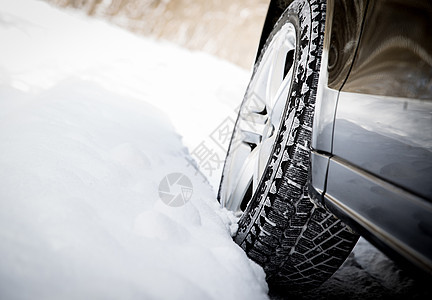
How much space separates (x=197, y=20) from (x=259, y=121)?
2413mm

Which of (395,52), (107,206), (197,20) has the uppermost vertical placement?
(197,20)

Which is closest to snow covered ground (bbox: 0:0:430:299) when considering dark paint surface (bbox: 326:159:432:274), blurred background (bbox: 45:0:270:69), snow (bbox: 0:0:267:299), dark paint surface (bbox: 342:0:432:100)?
snow (bbox: 0:0:267:299)

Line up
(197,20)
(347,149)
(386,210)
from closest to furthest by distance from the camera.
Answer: (386,210) → (347,149) → (197,20)

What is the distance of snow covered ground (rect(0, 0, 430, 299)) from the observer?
1.89 feet

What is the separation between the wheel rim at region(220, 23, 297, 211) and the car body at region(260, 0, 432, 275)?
0.82ft

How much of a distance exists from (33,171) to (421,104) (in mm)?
994

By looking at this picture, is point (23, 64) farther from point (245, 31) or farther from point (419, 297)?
point (419, 297)

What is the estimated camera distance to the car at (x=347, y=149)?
421 mm

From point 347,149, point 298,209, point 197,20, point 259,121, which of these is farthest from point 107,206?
point 197,20

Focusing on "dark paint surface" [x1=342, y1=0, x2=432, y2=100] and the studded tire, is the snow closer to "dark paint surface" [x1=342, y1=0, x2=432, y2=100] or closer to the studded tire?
the studded tire

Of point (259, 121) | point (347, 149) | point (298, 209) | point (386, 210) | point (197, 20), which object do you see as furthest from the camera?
point (197, 20)

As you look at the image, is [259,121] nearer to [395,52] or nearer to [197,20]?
[395,52]

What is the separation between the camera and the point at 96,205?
75 centimetres

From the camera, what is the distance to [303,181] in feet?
2.24
